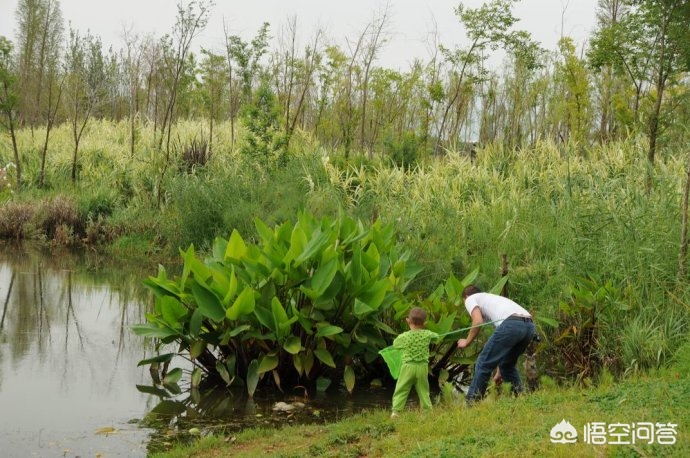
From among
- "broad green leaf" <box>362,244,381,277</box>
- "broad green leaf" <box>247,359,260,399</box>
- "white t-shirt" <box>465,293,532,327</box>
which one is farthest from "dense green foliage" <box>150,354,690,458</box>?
"broad green leaf" <box>362,244,381,277</box>

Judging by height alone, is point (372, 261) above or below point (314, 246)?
below

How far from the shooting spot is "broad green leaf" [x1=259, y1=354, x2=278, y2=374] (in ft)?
24.4

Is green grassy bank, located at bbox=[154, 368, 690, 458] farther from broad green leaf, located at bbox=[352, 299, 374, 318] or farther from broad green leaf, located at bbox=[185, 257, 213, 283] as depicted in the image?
broad green leaf, located at bbox=[185, 257, 213, 283]

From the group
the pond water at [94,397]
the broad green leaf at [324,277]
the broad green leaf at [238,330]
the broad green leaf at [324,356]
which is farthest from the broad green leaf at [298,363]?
the broad green leaf at [324,277]

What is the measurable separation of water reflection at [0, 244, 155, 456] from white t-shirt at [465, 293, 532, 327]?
288cm

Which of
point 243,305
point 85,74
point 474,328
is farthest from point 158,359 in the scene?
point 85,74

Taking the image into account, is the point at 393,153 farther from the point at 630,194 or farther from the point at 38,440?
the point at 38,440

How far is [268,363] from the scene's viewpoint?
7508 mm

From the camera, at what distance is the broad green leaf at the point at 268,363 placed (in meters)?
7.45

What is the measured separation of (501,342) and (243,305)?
224cm

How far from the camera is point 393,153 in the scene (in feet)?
55.7

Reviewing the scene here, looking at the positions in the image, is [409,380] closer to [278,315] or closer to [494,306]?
[494,306]

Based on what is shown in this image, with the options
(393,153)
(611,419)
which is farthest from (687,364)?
(393,153)

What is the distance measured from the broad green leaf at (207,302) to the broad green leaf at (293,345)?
62 centimetres
